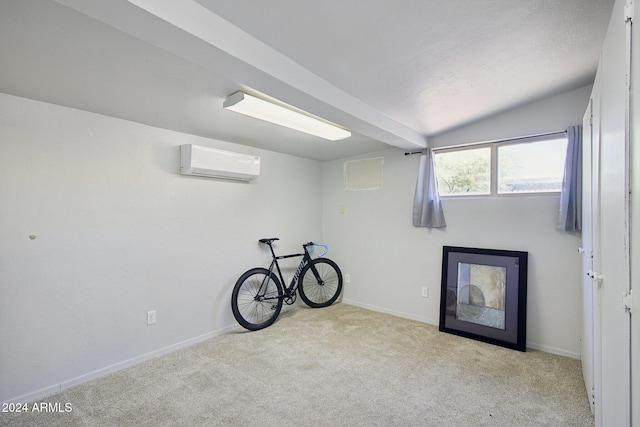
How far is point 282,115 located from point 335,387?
216 cm

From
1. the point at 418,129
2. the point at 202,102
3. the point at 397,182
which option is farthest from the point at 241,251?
the point at 418,129

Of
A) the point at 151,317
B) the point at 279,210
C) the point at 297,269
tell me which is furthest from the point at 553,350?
the point at 151,317

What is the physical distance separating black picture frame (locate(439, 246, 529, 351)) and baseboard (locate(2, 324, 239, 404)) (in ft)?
8.07

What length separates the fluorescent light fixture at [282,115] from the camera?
85.7 inches

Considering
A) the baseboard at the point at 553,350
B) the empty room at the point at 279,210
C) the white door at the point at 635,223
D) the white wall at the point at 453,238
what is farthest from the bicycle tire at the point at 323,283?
the white door at the point at 635,223

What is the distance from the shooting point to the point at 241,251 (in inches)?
138

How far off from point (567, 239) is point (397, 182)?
178cm

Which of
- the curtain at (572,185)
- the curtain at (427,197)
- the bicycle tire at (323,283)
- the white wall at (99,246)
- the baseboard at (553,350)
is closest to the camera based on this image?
the white wall at (99,246)

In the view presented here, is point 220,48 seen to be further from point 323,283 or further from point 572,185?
point 323,283

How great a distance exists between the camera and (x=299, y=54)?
67.0 inches

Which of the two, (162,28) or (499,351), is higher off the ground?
(162,28)

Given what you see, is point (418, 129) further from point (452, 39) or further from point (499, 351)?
point (499, 351)

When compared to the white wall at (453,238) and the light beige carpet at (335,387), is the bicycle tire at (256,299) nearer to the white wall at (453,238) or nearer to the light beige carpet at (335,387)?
the light beige carpet at (335,387)

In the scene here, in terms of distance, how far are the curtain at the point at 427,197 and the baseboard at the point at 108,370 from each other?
253cm
